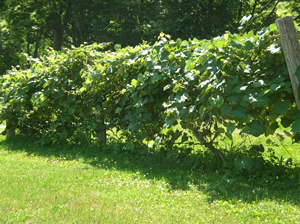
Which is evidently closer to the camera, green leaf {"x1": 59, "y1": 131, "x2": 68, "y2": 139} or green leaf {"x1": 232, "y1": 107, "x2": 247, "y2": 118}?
green leaf {"x1": 232, "y1": 107, "x2": 247, "y2": 118}

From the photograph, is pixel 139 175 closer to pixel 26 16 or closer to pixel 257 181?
pixel 257 181

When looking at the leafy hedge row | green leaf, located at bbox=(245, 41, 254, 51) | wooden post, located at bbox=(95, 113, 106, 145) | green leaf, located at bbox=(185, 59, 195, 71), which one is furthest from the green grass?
green leaf, located at bbox=(245, 41, 254, 51)

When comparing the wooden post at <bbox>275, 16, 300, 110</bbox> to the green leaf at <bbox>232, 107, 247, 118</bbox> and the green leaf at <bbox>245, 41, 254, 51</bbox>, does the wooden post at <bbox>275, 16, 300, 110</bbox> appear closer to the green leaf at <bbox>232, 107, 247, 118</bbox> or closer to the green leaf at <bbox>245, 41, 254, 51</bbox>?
the green leaf at <bbox>245, 41, 254, 51</bbox>

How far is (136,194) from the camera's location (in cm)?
441

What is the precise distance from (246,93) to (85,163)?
11.2ft

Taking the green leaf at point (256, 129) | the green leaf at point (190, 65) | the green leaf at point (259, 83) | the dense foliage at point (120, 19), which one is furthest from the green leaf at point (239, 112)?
the dense foliage at point (120, 19)

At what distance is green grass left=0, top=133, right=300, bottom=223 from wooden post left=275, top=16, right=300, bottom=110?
4.39 ft

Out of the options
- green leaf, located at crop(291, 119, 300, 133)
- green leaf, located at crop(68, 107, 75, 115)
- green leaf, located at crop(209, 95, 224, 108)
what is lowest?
green leaf, located at crop(291, 119, 300, 133)

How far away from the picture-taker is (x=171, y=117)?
16.7ft

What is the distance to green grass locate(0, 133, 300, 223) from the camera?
3.62 m

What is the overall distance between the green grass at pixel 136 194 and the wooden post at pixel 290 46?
52.6 inches

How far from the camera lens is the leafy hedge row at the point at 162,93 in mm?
4324

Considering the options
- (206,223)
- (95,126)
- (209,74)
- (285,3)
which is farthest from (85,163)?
(285,3)

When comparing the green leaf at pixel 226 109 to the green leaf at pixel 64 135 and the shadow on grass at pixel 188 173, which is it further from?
the green leaf at pixel 64 135
